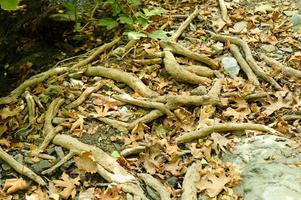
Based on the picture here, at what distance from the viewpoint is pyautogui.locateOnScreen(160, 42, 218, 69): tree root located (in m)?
5.52

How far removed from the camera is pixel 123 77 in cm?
533

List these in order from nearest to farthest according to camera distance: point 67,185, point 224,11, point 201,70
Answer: point 67,185, point 201,70, point 224,11

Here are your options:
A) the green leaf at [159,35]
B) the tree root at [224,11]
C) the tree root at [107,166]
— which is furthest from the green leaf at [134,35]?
the tree root at [107,166]

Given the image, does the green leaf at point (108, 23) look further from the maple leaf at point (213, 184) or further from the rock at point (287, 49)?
the maple leaf at point (213, 184)

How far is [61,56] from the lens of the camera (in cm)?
633

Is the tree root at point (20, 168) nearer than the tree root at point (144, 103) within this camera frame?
Yes

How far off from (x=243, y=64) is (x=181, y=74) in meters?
0.83

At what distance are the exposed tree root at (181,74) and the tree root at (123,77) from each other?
0.40m

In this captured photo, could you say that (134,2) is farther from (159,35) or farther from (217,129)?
(217,129)

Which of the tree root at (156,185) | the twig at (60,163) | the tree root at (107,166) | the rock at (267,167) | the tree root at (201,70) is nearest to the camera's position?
the rock at (267,167)

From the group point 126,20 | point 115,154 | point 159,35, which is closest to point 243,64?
point 159,35

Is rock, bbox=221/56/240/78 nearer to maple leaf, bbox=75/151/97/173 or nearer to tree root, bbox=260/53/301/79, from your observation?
tree root, bbox=260/53/301/79

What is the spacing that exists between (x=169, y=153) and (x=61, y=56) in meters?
2.75

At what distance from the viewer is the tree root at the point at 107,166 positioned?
4.00m
